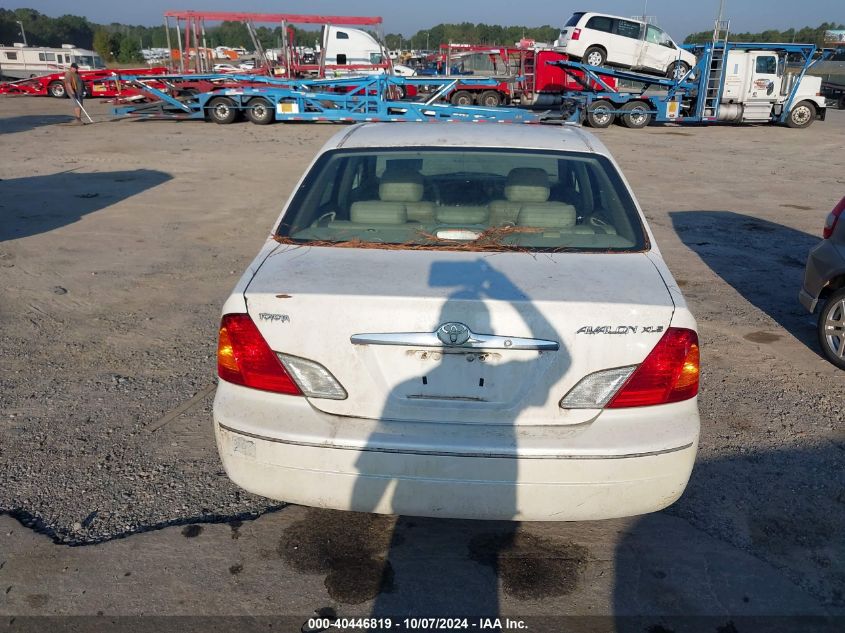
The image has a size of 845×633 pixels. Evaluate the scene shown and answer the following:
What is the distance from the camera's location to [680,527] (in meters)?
3.08

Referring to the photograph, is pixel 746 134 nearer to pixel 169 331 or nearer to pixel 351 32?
pixel 351 32

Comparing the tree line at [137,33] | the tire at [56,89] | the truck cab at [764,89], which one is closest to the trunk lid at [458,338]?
the truck cab at [764,89]

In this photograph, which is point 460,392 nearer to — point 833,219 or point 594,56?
point 833,219

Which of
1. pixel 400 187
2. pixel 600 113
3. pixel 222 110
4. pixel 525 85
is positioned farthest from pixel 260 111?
pixel 400 187

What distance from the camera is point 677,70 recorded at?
23203 mm

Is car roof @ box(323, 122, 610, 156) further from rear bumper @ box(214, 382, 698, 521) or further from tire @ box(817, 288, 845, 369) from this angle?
tire @ box(817, 288, 845, 369)

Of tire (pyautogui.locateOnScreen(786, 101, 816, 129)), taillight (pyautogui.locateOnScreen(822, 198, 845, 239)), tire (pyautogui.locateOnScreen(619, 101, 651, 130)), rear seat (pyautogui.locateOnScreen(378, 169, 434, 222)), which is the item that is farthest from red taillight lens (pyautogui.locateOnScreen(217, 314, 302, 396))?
tire (pyautogui.locateOnScreen(786, 101, 816, 129))

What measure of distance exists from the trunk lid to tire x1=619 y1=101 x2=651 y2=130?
2152 cm

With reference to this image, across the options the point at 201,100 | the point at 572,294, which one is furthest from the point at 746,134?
the point at 572,294

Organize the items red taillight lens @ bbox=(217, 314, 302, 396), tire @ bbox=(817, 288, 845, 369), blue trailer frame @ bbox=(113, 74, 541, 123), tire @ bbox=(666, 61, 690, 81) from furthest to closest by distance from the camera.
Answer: tire @ bbox=(666, 61, 690, 81), blue trailer frame @ bbox=(113, 74, 541, 123), tire @ bbox=(817, 288, 845, 369), red taillight lens @ bbox=(217, 314, 302, 396)

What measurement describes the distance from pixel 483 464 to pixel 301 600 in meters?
0.92

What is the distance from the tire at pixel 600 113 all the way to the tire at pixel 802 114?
603 cm

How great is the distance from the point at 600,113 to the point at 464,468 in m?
21.7

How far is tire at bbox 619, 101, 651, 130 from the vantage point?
2219cm
